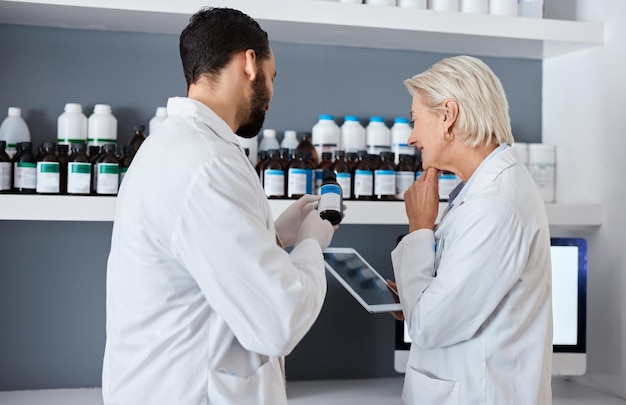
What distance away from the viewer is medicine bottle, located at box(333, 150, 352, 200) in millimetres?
1849

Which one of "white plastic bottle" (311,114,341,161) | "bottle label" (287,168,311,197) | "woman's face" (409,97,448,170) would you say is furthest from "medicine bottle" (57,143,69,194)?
"woman's face" (409,97,448,170)

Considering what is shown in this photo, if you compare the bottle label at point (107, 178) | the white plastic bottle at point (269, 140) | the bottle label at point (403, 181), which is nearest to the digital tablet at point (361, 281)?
the bottle label at point (403, 181)

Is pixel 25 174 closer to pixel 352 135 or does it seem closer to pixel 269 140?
pixel 269 140

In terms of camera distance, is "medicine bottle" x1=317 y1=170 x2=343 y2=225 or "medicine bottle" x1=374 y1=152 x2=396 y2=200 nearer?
"medicine bottle" x1=317 y1=170 x2=343 y2=225

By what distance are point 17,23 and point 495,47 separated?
1.31 m

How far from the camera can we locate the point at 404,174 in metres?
1.92

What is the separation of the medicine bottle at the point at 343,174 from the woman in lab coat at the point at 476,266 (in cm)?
45

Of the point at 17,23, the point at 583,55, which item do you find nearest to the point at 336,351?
the point at 583,55

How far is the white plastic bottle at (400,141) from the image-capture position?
2.00m

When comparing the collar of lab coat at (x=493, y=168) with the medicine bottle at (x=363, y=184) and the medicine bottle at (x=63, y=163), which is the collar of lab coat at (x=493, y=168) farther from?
the medicine bottle at (x=63, y=163)

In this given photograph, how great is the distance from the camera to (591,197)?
207 cm

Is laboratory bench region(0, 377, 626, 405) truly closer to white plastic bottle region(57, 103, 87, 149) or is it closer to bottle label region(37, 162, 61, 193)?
bottle label region(37, 162, 61, 193)

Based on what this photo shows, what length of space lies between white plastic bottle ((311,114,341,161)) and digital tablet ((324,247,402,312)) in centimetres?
41

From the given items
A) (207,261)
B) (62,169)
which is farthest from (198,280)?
(62,169)
